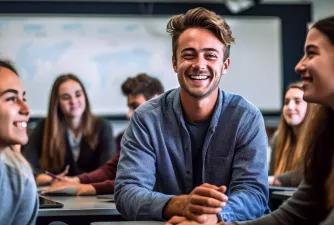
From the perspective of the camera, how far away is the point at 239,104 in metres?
2.77

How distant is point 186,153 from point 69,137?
1995mm

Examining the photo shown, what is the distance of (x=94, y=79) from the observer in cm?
847

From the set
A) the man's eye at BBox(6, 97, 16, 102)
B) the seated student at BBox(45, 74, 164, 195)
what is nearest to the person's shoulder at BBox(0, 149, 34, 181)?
the man's eye at BBox(6, 97, 16, 102)

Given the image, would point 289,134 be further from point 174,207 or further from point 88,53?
point 88,53

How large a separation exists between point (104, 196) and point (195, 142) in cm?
90

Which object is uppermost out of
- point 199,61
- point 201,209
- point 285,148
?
point 199,61

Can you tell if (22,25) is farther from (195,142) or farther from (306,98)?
(306,98)

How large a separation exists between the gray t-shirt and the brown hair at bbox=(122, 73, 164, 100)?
2.17 meters

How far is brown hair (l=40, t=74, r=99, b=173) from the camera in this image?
4516 millimetres

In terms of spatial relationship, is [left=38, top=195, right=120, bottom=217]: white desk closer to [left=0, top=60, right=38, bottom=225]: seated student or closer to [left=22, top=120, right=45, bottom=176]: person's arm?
[left=0, top=60, right=38, bottom=225]: seated student

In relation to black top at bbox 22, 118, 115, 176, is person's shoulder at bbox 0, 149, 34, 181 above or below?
above

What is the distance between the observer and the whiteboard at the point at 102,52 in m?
8.30

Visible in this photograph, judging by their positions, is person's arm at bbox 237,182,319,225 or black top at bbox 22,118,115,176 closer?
person's arm at bbox 237,182,319,225

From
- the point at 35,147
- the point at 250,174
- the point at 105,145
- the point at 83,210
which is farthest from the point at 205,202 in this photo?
the point at 35,147
